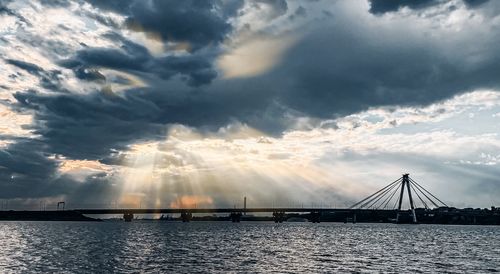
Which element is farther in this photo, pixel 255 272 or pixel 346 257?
pixel 346 257

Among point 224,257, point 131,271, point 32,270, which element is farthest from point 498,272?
point 32,270

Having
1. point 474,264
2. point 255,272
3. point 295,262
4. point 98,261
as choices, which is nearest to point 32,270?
Result: point 98,261

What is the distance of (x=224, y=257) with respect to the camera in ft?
257

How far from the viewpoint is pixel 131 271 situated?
193 feet

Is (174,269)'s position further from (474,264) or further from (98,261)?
(474,264)

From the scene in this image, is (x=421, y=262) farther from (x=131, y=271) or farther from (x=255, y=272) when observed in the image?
(x=131, y=271)

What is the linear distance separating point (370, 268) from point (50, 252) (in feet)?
177

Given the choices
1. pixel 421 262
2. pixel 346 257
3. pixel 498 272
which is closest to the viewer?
pixel 498 272

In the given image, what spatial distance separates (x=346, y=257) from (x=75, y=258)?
42088 millimetres

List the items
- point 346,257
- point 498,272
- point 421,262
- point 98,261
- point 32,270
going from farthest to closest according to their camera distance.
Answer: point 346,257, point 421,262, point 98,261, point 498,272, point 32,270

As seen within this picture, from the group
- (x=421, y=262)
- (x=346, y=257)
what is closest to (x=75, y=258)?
(x=346, y=257)

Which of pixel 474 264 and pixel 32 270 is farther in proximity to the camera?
pixel 474 264

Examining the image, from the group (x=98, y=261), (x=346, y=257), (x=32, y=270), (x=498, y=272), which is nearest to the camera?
(x=32, y=270)

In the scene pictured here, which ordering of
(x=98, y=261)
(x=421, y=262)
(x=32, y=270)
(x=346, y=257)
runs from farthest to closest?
1. (x=346, y=257)
2. (x=421, y=262)
3. (x=98, y=261)
4. (x=32, y=270)
